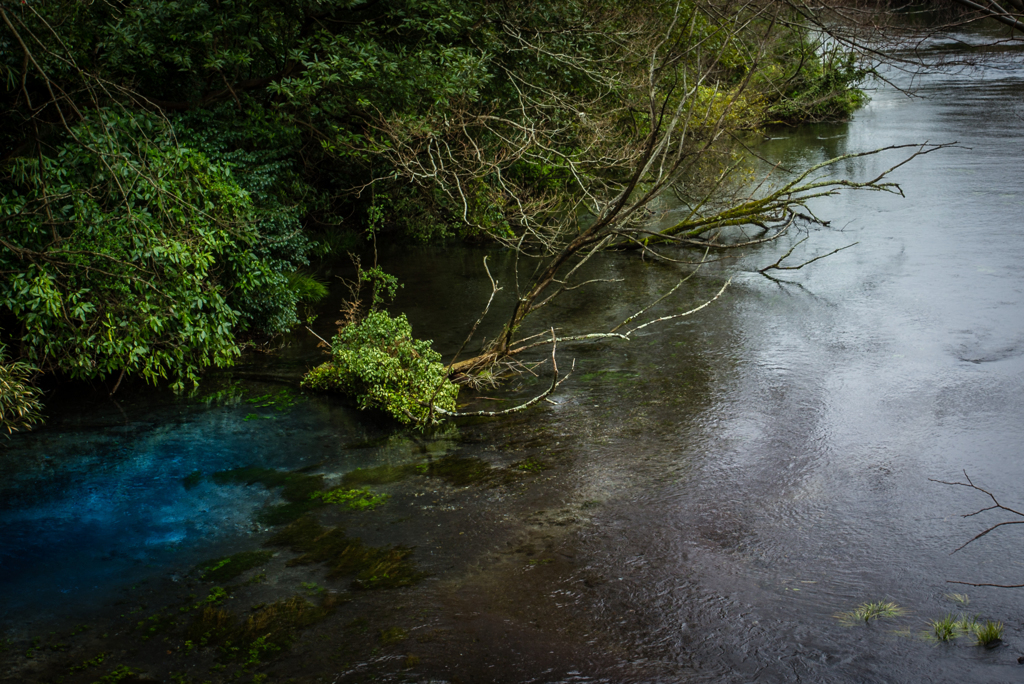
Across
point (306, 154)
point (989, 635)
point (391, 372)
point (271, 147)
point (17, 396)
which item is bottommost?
point (989, 635)

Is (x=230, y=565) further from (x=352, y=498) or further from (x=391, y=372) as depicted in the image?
(x=391, y=372)

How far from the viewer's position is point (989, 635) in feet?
17.8

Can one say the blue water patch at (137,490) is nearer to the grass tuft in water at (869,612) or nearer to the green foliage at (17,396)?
the green foliage at (17,396)

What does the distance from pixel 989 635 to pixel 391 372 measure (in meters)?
6.37

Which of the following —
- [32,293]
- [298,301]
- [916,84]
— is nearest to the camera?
[32,293]

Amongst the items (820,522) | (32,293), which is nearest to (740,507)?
(820,522)

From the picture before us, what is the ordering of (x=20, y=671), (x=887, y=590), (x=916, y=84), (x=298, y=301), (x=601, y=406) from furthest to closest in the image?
1. (x=916, y=84)
2. (x=298, y=301)
3. (x=601, y=406)
4. (x=887, y=590)
5. (x=20, y=671)

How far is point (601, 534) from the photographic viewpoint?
23.2 feet

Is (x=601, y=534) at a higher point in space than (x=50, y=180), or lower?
lower

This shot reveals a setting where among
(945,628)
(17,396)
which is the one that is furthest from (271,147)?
(945,628)

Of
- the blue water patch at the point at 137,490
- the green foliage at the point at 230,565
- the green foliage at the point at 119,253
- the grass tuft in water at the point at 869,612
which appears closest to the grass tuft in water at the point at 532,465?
the blue water patch at the point at 137,490

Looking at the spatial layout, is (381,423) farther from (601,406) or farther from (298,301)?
(298,301)

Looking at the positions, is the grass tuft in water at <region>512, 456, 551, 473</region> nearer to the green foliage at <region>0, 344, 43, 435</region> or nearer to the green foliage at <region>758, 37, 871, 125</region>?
the green foliage at <region>0, 344, 43, 435</region>

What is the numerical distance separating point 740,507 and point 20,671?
575cm
